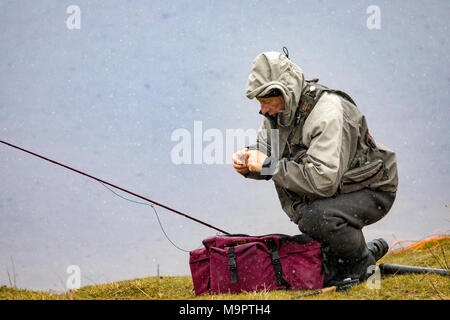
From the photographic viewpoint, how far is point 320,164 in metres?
4.44

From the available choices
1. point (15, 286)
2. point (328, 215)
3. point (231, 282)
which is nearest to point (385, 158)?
point (328, 215)

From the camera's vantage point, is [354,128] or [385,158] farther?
[385,158]

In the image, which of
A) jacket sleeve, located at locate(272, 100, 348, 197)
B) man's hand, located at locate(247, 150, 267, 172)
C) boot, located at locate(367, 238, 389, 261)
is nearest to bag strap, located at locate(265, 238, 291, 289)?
jacket sleeve, located at locate(272, 100, 348, 197)

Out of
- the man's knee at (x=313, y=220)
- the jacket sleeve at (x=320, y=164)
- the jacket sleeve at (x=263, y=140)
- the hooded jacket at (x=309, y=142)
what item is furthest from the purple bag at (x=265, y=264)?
the jacket sleeve at (x=263, y=140)

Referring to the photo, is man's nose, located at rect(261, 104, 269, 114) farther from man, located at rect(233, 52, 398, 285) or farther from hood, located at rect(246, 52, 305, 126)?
hood, located at rect(246, 52, 305, 126)

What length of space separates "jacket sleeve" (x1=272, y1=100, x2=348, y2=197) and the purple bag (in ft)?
2.20

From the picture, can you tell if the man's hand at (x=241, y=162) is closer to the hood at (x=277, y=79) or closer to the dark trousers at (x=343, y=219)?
the hood at (x=277, y=79)

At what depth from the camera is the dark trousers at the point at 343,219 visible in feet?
15.3

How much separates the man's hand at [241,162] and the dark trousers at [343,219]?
85 centimetres

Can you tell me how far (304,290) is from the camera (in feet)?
15.7

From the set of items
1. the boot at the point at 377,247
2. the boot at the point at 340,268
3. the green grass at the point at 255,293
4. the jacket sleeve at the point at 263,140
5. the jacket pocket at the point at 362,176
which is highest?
the jacket sleeve at the point at 263,140

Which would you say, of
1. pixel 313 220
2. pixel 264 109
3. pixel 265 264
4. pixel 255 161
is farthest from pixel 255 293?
pixel 264 109

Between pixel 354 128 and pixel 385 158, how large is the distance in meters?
0.61
